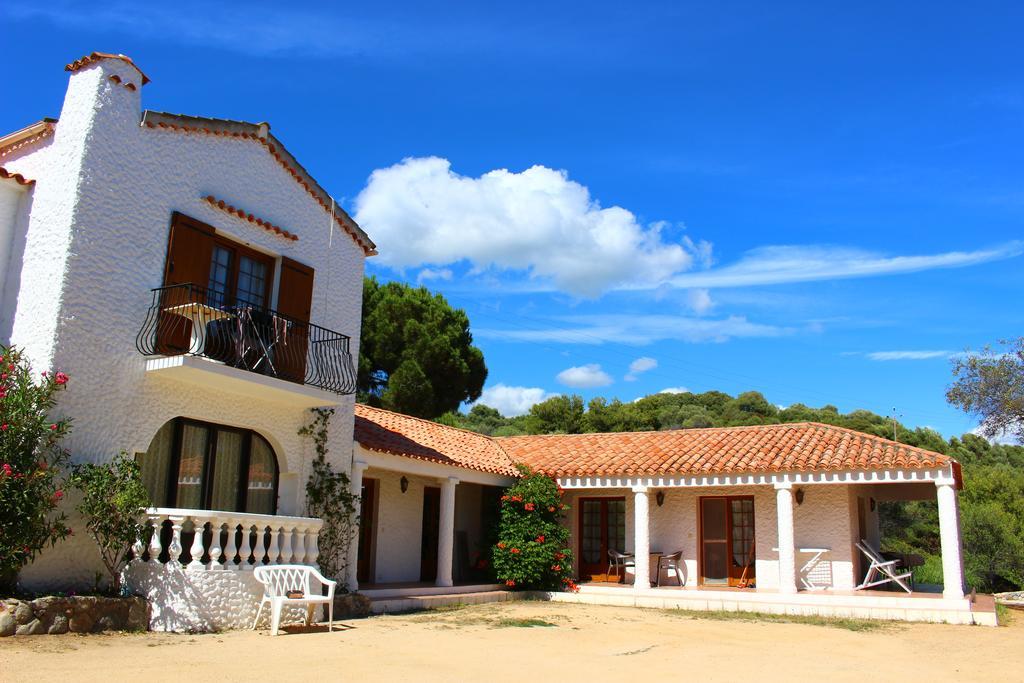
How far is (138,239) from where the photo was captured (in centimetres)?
1095

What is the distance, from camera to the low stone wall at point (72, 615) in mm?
8328

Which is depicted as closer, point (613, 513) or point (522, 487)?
→ point (522, 487)

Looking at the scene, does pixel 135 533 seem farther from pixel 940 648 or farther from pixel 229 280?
pixel 940 648

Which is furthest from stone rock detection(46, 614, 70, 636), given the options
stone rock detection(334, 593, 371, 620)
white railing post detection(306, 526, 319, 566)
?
stone rock detection(334, 593, 371, 620)

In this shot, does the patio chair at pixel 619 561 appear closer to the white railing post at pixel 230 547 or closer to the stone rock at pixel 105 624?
the white railing post at pixel 230 547

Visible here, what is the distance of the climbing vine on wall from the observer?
13.3 meters

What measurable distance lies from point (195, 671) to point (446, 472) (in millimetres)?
9796

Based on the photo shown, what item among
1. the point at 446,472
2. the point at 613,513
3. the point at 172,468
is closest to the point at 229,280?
the point at 172,468

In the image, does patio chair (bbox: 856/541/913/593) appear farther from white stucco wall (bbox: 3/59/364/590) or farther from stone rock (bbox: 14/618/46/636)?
stone rock (bbox: 14/618/46/636)

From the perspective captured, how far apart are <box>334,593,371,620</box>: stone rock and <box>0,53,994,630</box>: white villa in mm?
772

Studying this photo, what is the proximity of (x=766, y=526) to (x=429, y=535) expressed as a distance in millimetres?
7555

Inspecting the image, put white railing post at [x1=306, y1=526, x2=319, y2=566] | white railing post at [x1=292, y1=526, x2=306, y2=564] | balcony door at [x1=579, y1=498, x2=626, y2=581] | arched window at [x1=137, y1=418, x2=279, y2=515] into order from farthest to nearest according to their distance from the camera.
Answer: balcony door at [x1=579, y1=498, x2=626, y2=581] → white railing post at [x1=306, y1=526, x2=319, y2=566] → white railing post at [x1=292, y1=526, x2=306, y2=564] → arched window at [x1=137, y1=418, x2=279, y2=515]

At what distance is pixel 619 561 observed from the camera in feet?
62.9

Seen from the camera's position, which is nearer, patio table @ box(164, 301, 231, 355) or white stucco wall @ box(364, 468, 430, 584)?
patio table @ box(164, 301, 231, 355)
